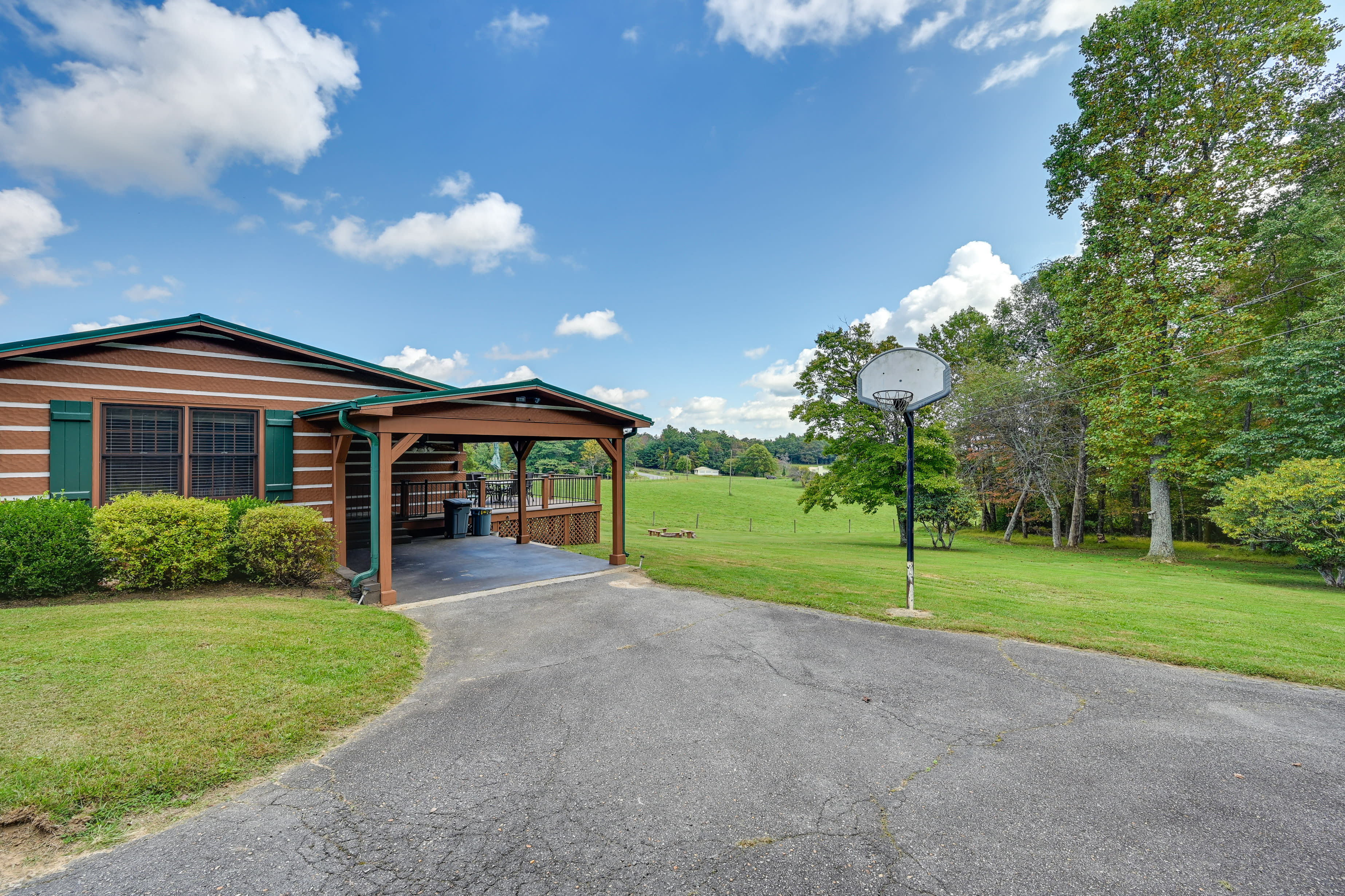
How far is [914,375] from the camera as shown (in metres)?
7.00

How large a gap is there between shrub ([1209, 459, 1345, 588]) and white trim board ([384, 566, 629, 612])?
14274 millimetres

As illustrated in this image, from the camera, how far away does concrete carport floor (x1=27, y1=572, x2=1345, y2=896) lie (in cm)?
214

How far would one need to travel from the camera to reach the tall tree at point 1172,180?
44.3ft

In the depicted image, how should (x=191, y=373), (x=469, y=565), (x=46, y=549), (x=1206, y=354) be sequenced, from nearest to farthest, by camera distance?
(x=46, y=549) < (x=191, y=373) < (x=469, y=565) < (x=1206, y=354)

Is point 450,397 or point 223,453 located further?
point 223,453

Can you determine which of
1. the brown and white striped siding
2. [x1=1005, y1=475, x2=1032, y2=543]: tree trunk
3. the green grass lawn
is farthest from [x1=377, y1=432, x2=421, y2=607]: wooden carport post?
[x1=1005, y1=475, x2=1032, y2=543]: tree trunk

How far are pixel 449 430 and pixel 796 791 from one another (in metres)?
6.49

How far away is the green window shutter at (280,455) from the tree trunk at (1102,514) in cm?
2828

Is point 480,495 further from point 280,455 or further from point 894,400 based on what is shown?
point 894,400

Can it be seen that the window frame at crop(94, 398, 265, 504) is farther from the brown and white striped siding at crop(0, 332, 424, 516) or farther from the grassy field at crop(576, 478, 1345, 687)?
the grassy field at crop(576, 478, 1345, 687)

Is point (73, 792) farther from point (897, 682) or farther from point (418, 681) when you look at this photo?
point (897, 682)

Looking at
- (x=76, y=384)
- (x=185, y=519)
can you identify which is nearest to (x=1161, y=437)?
(x=185, y=519)

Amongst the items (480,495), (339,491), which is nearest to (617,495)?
(339,491)

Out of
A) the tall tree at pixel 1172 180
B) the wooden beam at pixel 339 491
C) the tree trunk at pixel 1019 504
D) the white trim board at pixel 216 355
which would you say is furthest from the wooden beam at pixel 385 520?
the tree trunk at pixel 1019 504
